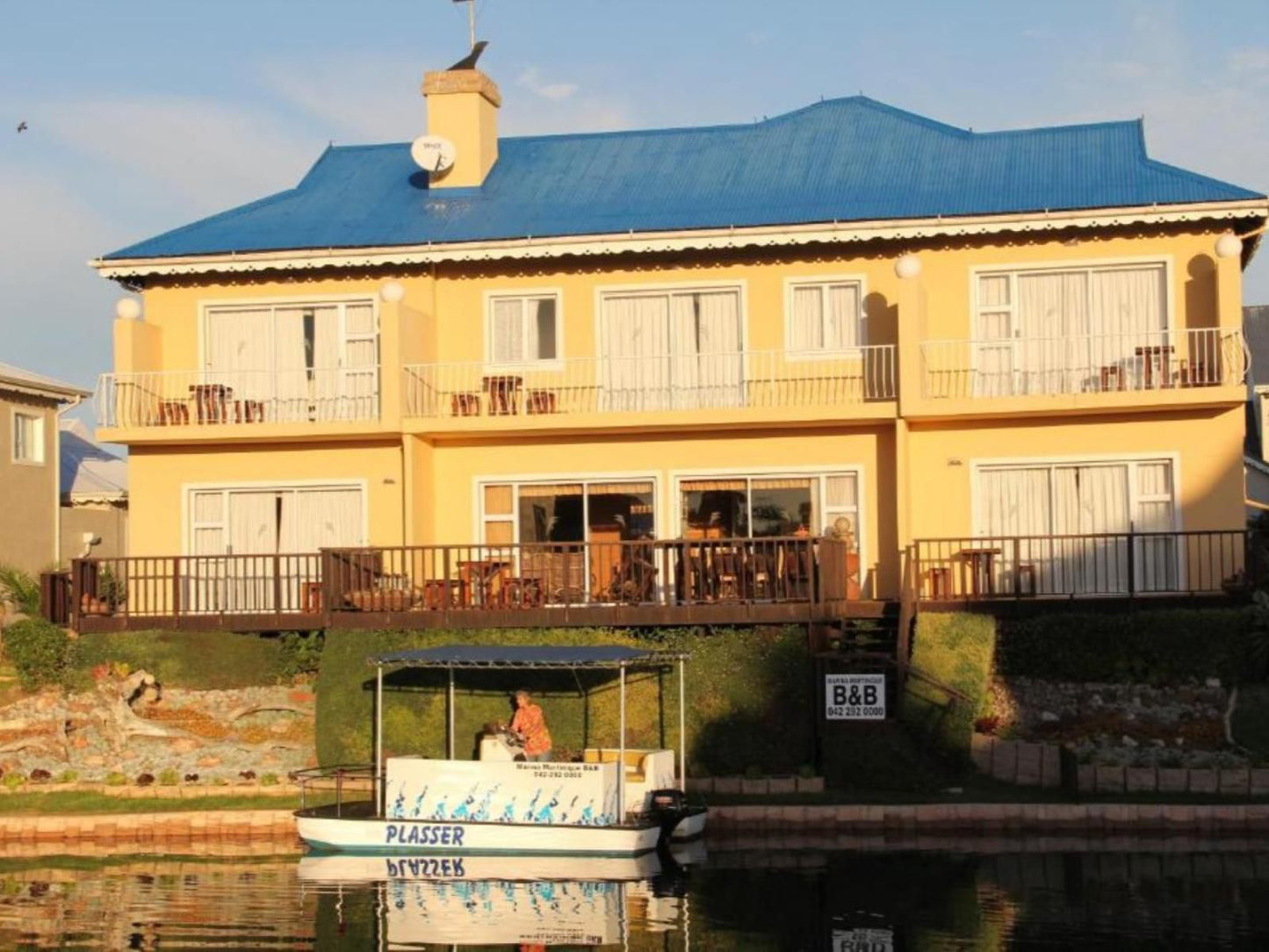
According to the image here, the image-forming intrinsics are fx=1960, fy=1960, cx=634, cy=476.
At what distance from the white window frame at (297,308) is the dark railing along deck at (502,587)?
375cm

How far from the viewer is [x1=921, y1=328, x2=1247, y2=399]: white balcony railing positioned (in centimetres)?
3061

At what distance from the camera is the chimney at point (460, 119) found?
35.6 metres

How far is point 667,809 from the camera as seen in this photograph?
2452cm

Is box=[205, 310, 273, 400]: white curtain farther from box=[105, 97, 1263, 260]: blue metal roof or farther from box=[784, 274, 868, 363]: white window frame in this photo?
box=[784, 274, 868, 363]: white window frame

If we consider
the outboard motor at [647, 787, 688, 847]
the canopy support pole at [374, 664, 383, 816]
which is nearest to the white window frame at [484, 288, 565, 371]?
the canopy support pole at [374, 664, 383, 816]

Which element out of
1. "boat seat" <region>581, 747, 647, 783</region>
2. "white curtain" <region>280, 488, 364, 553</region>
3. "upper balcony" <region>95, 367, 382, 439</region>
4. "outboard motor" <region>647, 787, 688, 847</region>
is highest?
"upper balcony" <region>95, 367, 382, 439</region>

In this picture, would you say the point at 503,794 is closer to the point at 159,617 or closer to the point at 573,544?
the point at 573,544

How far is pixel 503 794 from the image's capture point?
24.5 m

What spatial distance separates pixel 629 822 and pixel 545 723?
13.1 feet

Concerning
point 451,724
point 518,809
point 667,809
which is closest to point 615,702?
point 451,724

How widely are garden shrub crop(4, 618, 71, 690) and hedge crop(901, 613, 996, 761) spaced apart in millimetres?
12771

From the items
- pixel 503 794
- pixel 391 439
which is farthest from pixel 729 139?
pixel 503 794

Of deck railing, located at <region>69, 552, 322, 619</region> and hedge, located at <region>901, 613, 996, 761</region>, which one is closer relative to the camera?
hedge, located at <region>901, 613, 996, 761</region>

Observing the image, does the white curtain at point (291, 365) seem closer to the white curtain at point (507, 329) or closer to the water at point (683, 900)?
the white curtain at point (507, 329)
